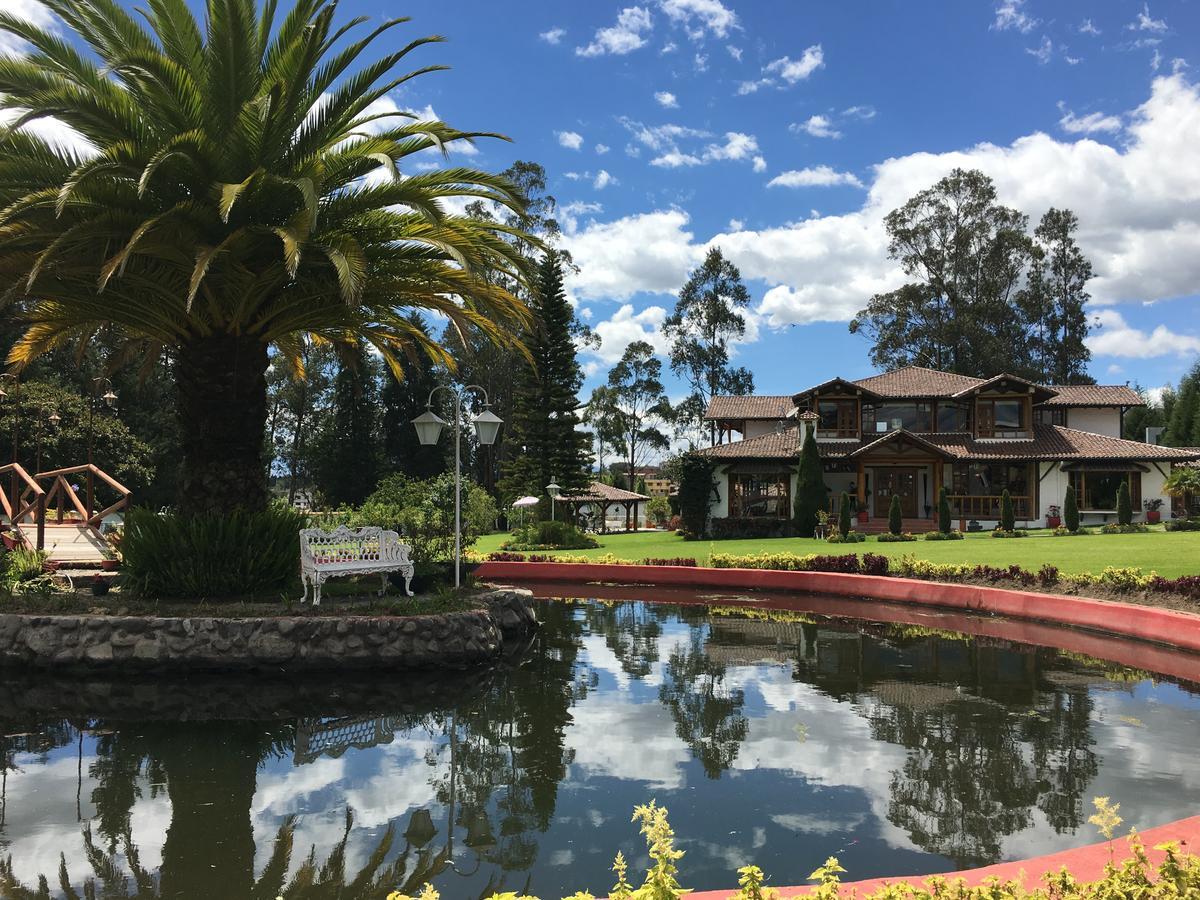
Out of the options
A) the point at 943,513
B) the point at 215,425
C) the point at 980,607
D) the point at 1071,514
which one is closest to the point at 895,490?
the point at 943,513

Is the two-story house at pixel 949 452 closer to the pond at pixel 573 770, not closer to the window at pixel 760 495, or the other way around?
the window at pixel 760 495

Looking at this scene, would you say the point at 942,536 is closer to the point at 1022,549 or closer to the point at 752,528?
the point at 1022,549

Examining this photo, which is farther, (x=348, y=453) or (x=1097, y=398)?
(x=348, y=453)

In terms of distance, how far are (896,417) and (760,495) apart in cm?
812

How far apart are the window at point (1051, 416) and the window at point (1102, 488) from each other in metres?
4.99

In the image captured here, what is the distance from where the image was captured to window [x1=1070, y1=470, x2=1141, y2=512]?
1310 inches

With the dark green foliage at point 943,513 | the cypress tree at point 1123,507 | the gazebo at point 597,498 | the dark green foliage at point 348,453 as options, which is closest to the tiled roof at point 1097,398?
the cypress tree at point 1123,507

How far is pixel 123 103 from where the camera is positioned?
34.7ft

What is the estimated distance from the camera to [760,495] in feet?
116

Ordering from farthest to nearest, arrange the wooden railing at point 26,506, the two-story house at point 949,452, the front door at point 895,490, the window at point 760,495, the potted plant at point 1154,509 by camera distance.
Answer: the window at point 760,495 < the front door at point 895,490 < the two-story house at point 949,452 < the potted plant at point 1154,509 < the wooden railing at point 26,506

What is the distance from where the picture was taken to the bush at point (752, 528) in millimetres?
31844

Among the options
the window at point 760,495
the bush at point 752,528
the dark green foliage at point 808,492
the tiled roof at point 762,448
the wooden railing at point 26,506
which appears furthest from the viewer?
the window at point 760,495

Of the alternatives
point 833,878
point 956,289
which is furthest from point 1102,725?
point 956,289

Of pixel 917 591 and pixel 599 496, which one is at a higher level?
pixel 599 496
